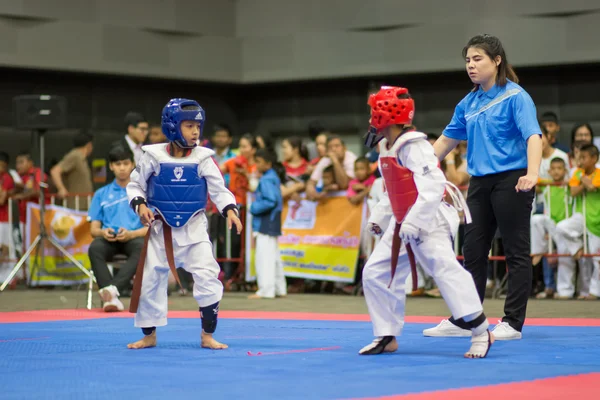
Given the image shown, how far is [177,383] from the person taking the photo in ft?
13.2

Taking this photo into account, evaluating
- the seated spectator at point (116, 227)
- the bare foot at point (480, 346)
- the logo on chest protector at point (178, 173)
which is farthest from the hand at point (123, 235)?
the bare foot at point (480, 346)

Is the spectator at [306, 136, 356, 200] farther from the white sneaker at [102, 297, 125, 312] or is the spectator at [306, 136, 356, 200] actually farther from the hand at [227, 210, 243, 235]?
the hand at [227, 210, 243, 235]

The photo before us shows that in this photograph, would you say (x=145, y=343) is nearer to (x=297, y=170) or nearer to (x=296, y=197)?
(x=296, y=197)

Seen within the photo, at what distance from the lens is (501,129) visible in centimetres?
575

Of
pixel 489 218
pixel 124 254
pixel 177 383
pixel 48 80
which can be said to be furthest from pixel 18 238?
pixel 177 383

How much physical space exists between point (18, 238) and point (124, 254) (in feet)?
10.7

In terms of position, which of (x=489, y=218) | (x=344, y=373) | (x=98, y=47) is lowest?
(x=344, y=373)

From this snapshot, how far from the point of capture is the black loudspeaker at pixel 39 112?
35.5 feet

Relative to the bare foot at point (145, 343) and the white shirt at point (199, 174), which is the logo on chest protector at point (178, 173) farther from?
the bare foot at point (145, 343)

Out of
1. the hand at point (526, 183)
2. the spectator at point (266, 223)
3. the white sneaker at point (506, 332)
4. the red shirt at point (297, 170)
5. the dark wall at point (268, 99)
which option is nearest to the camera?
the hand at point (526, 183)

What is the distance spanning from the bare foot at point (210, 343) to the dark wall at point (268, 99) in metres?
10.4

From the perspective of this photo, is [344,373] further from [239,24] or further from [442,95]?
[239,24]

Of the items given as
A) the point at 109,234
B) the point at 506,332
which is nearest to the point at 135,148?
the point at 109,234

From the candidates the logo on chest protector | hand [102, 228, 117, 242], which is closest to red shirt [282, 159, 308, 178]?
hand [102, 228, 117, 242]
